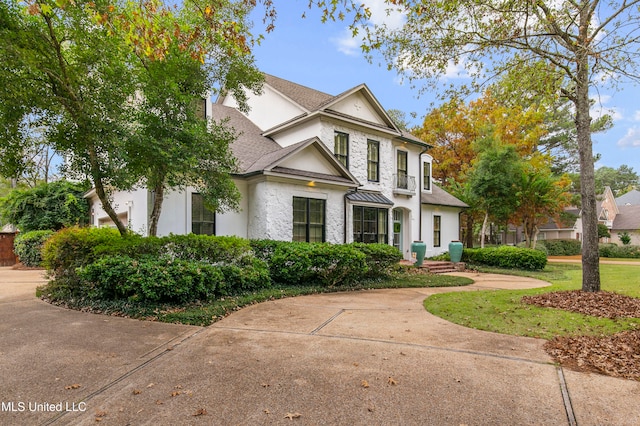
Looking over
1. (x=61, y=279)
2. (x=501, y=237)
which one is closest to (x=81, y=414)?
(x=61, y=279)

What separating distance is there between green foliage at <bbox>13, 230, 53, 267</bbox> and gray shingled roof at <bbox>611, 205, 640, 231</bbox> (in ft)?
158

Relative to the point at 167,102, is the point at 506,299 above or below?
below

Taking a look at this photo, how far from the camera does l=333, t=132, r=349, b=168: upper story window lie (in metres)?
14.1

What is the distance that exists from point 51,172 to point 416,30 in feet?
92.0

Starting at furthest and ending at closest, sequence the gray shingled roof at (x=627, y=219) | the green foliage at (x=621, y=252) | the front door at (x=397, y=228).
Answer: the gray shingled roof at (x=627, y=219) → the green foliage at (x=621, y=252) → the front door at (x=397, y=228)

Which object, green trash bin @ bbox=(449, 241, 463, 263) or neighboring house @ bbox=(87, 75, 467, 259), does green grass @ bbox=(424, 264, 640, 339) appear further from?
green trash bin @ bbox=(449, 241, 463, 263)

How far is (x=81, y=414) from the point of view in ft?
9.41

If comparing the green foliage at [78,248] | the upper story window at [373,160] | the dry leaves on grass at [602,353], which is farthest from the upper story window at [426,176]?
the green foliage at [78,248]

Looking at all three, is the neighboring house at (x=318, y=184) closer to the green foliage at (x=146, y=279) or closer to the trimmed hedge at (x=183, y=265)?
the trimmed hedge at (x=183, y=265)

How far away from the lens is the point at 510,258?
16.4 m

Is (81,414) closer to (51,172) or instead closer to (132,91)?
(132,91)

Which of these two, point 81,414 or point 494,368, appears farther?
point 494,368

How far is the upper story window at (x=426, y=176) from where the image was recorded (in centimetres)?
1916

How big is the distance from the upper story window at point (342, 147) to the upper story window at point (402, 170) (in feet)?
11.1
